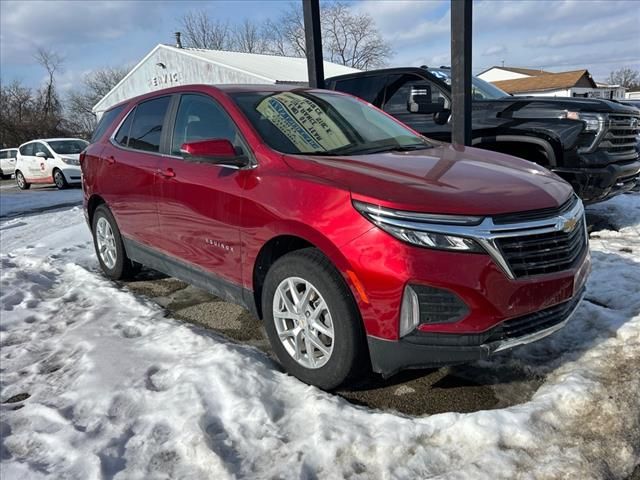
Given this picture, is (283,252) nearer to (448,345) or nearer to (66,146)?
(448,345)

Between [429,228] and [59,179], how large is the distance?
15.7 meters

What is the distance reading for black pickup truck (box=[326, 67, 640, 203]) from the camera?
17.7 feet

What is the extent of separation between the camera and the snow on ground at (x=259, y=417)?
2.23 metres

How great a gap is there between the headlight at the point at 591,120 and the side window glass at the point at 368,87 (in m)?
2.39

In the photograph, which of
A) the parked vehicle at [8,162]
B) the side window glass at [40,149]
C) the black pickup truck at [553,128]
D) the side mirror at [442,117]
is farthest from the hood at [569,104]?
the parked vehicle at [8,162]

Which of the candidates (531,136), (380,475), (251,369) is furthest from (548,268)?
(531,136)

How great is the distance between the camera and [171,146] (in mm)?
3977

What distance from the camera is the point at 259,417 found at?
102 inches

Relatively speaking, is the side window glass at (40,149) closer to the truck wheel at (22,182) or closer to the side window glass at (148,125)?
the truck wheel at (22,182)

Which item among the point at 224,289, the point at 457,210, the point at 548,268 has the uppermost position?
the point at 457,210

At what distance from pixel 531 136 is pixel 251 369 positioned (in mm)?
4150

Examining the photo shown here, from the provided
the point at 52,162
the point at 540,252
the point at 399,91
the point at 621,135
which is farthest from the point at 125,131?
the point at 52,162

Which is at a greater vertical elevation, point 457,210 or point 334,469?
point 457,210

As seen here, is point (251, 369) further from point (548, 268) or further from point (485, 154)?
point (485, 154)
